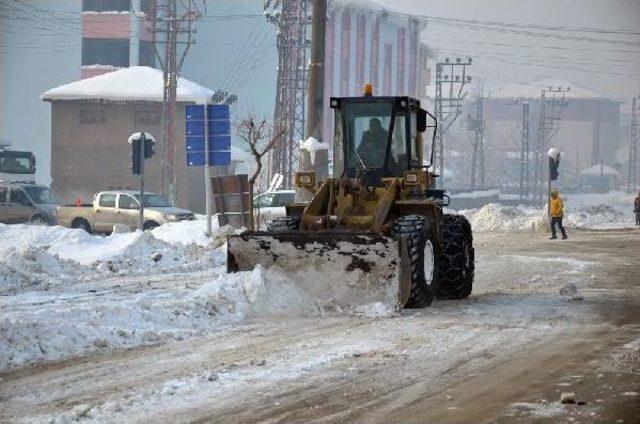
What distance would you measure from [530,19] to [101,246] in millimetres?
137161

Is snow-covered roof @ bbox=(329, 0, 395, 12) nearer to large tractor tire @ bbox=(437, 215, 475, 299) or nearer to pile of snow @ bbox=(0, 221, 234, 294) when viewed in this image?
pile of snow @ bbox=(0, 221, 234, 294)

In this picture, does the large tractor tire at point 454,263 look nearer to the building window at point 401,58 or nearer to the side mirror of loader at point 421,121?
the side mirror of loader at point 421,121

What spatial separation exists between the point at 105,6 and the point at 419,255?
211 ft

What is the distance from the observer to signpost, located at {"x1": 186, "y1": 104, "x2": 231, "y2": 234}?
25.4 meters

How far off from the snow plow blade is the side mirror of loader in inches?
106

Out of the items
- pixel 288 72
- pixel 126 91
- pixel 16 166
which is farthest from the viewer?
pixel 126 91

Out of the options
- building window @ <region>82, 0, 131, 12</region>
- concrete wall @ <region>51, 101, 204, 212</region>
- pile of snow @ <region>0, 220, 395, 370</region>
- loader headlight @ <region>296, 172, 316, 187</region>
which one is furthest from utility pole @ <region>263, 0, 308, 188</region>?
loader headlight @ <region>296, 172, 316, 187</region>

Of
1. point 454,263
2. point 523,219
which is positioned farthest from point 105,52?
point 454,263

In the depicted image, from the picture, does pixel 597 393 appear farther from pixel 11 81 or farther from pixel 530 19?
pixel 530 19

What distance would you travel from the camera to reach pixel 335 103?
17234 mm

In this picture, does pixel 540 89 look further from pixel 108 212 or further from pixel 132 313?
pixel 132 313

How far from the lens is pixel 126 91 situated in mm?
60594

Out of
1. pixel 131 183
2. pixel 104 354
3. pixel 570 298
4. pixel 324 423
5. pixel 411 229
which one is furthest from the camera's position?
pixel 131 183

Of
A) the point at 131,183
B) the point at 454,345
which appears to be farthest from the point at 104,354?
the point at 131,183
